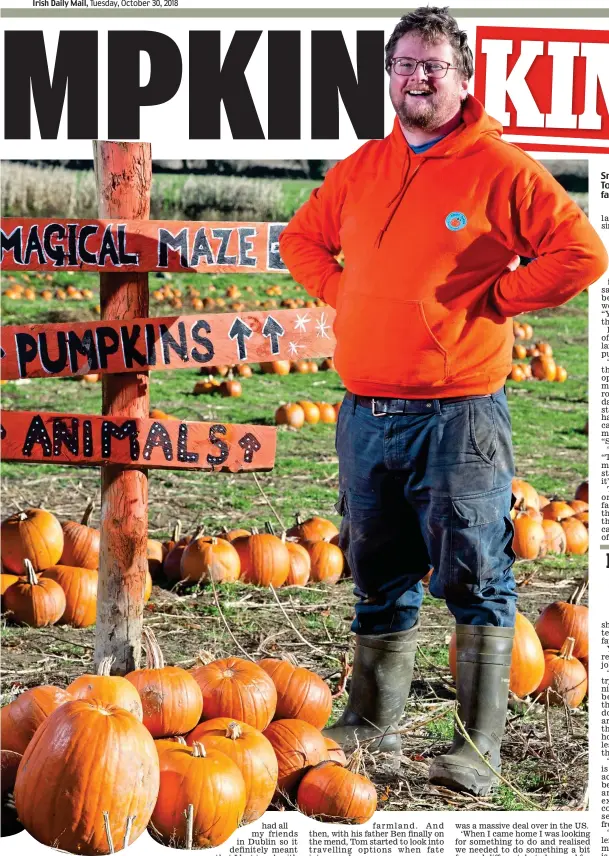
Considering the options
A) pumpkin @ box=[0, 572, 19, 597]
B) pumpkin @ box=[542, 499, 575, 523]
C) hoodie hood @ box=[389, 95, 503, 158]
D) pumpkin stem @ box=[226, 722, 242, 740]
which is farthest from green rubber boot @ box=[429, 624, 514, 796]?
pumpkin @ box=[542, 499, 575, 523]

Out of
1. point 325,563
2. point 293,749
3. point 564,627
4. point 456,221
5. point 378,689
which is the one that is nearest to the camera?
point 456,221

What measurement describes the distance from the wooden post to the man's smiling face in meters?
1.22

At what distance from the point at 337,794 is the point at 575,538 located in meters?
3.61

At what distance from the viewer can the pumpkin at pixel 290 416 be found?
10.1 meters

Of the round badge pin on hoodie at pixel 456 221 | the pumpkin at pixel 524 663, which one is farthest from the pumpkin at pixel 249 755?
the round badge pin on hoodie at pixel 456 221

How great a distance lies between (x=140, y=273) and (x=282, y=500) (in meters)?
3.35

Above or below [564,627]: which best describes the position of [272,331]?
above

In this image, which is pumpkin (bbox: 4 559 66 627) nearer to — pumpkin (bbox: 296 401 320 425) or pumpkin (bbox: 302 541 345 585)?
pumpkin (bbox: 302 541 345 585)

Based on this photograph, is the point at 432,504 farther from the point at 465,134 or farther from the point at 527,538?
the point at 527,538

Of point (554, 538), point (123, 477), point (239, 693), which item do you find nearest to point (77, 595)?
point (123, 477)

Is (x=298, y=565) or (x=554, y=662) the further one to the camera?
(x=298, y=565)

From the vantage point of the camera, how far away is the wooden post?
447cm

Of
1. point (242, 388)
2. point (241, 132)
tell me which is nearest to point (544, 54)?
point (241, 132)

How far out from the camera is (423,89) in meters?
3.69
